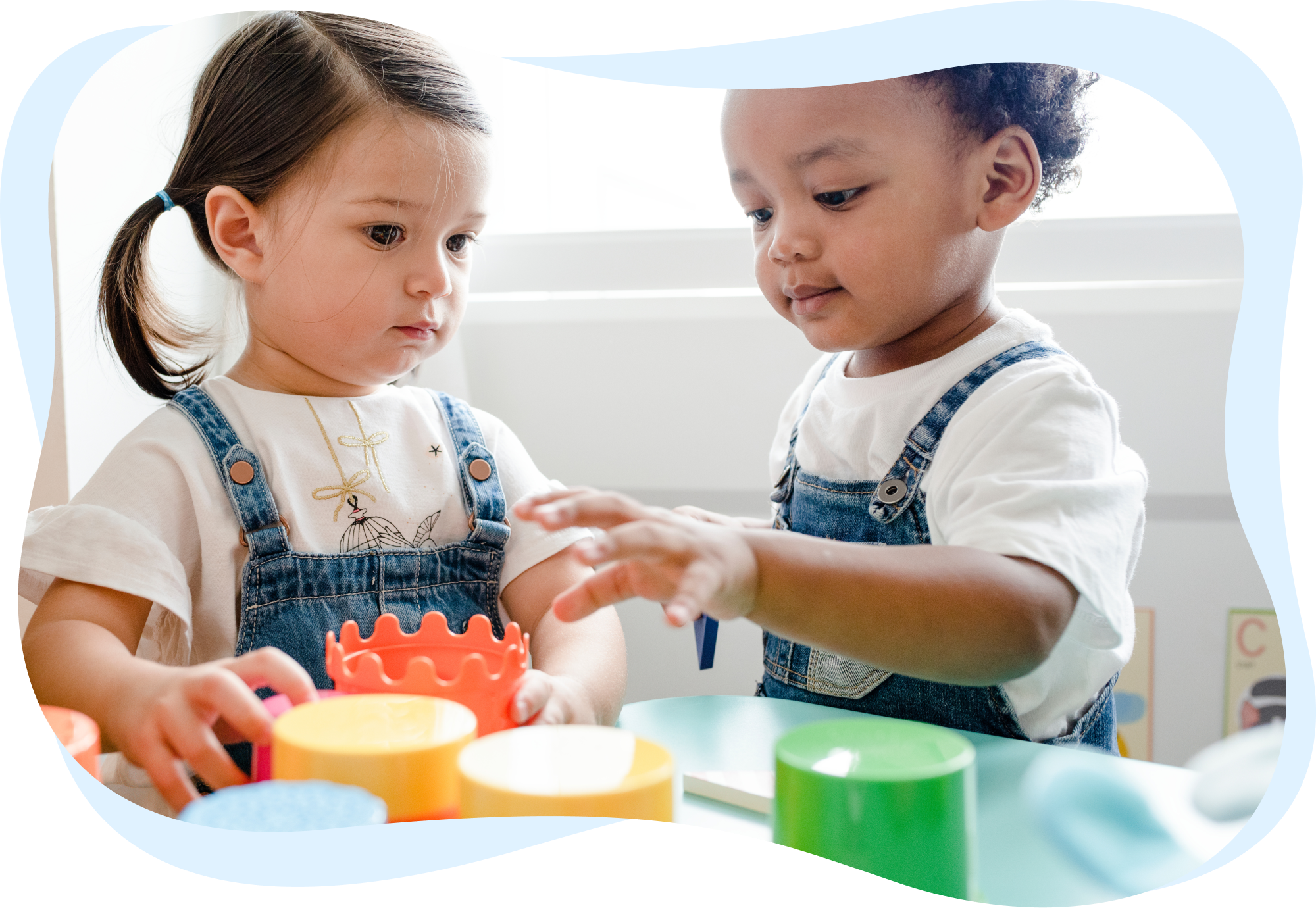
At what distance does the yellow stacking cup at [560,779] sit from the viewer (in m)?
0.47

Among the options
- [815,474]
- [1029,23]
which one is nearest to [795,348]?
[815,474]

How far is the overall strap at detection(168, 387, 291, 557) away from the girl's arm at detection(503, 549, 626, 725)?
0.12 metres

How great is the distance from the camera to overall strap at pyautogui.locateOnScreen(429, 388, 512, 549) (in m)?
0.57

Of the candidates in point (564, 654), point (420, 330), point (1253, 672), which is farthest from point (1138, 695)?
point (420, 330)

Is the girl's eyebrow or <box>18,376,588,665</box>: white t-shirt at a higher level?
the girl's eyebrow

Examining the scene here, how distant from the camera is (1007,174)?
0.49 meters

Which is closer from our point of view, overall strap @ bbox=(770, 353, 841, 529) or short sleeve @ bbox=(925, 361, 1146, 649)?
short sleeve @ bbox=(925, 361, 1146, 649)

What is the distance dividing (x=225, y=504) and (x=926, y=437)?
0.32m

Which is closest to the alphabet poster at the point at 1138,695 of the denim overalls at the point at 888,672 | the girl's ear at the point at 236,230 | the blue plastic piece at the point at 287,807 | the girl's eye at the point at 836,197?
the denim overalls at the point at 888,672

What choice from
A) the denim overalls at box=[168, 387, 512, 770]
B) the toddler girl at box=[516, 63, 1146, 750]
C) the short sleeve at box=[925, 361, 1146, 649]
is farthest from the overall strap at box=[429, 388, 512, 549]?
the short sleeve at box=[925, 361, 1146, 649]

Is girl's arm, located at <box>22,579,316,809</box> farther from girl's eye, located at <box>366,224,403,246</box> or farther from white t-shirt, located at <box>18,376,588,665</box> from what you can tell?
girl's eye, located at <box>366,224,403,246</box>

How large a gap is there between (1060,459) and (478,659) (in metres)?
0.26

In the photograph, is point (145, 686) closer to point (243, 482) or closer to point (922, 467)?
point (243, 482)

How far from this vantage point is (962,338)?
0.52m
